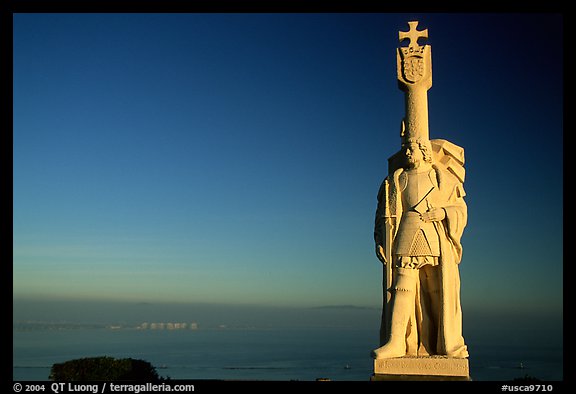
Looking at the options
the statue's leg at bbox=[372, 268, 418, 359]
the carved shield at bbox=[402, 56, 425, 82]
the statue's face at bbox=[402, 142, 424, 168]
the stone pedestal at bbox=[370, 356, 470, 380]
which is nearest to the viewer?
the stone pedestal at bbox=[370, 356, 470, 380]

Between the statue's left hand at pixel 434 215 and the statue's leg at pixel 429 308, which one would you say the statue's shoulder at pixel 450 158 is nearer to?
the statue's left hand at pixel 434 215

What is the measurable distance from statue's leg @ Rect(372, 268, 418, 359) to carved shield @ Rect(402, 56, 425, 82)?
11.7 ft

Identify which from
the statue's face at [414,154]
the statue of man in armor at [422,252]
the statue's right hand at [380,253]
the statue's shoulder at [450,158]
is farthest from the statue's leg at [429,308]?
the statue's face at [414,154]

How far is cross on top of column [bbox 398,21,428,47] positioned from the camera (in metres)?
14.9

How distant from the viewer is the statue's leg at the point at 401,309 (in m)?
13.7

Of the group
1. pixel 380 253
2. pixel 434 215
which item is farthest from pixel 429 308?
pixel 434 215

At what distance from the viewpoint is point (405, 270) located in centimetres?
1404

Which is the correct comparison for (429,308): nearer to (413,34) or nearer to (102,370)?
(413,34)

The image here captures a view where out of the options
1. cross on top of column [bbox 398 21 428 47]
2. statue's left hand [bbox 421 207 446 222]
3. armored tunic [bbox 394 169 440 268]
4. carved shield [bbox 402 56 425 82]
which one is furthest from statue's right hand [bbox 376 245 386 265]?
cross on top of column [bbox 398 21 428 47]

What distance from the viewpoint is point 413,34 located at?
1495 centimetres

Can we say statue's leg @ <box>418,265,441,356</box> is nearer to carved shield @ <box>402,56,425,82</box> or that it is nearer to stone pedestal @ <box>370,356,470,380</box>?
stone pedestal @ <box>370,356,470,380</box>
